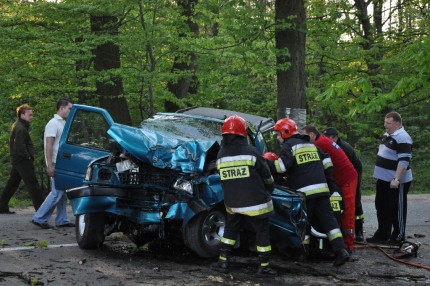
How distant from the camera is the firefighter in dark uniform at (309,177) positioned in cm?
760

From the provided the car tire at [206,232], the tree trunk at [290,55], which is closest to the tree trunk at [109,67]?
the tree trunk at [290,55]

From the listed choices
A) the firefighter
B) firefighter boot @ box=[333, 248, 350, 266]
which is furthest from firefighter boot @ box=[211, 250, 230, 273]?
the firefighter

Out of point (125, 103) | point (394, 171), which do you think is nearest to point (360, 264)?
point (394, 171)

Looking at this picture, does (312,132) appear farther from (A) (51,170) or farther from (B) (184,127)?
(A) (51,170)

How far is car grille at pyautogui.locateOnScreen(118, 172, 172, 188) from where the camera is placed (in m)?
7.51

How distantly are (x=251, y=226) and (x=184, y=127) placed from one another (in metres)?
2.16

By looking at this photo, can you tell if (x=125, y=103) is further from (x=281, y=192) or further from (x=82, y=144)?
(x=281, y=192)

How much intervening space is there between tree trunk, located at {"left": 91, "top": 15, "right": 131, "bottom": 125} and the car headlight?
7972 mm

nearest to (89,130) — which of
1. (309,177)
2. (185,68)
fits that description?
(309,177)

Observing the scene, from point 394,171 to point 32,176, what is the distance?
19.5 ft

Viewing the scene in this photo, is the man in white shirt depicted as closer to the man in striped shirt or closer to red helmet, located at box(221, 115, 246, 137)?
red helmet, located at box(221, 115, 246, 137)

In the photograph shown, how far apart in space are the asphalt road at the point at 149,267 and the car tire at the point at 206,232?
17 cm

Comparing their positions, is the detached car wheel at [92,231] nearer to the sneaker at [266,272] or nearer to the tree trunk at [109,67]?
the sneaker at [266,272]

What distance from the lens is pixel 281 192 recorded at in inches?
299
